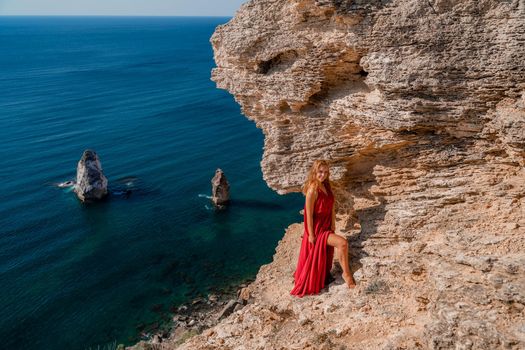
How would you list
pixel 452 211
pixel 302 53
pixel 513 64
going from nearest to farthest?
pixel 513 64 < pixel 452 211 < pixel 302 53

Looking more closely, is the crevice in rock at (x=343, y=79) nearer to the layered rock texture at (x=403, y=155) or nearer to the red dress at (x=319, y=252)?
the layered rock texture at (x=403, y=155)

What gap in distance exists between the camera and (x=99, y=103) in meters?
80.7

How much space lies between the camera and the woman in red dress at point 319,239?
12.1m

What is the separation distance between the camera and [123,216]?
42.5 metres

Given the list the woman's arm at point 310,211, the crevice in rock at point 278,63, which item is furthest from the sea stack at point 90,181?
the woman's arm at point 310,211

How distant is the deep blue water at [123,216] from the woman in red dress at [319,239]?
17758 mm

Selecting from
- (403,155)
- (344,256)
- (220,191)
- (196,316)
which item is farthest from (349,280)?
(220,191)

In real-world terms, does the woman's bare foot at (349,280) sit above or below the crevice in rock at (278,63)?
below

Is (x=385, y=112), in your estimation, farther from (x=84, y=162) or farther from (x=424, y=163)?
(x=84, y=162)

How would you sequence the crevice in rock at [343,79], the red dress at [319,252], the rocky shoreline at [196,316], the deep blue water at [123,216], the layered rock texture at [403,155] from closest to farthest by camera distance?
the layered rock texture at [403,155]
the red dress at [319,252]
the crevice in rock at [343,79]
the rocky shoreline at [196,316]
the deep blue water at [123,216]

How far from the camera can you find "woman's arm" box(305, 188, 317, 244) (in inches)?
476

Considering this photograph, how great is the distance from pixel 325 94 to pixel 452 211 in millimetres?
5518

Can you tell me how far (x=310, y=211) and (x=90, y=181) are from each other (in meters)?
38.2

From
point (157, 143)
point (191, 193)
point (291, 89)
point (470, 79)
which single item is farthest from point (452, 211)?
point (157, 143)
